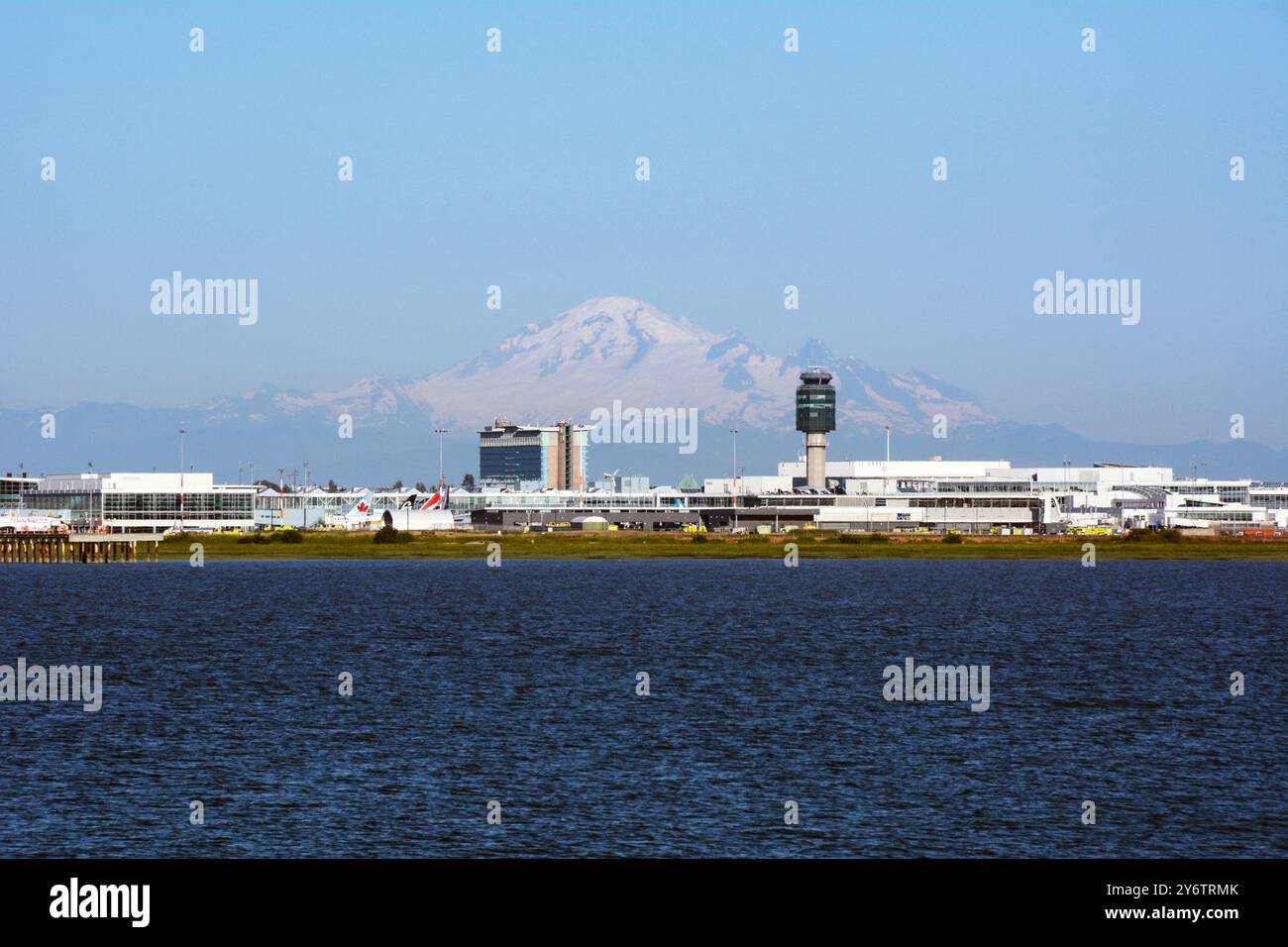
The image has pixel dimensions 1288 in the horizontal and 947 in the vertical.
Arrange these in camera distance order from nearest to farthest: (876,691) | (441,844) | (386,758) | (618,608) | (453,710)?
(441,844) < (386,758) < (453,710) < (876,691) < (618,608)

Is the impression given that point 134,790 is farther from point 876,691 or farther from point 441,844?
point 876,691

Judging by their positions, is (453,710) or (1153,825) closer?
(1153,825)

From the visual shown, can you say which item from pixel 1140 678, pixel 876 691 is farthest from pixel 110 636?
pixel 1140 678
